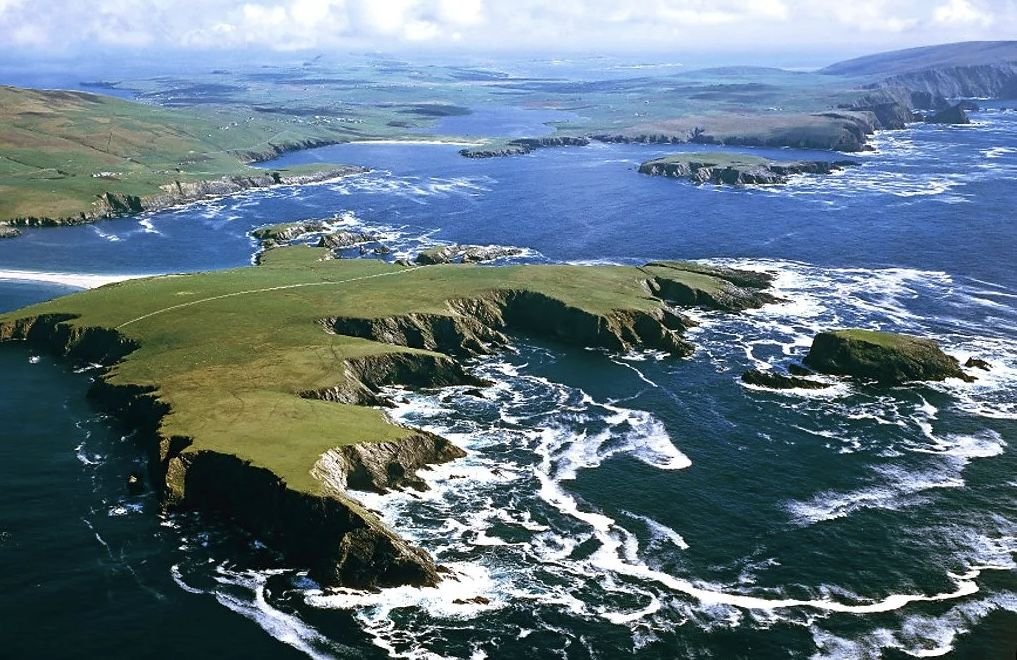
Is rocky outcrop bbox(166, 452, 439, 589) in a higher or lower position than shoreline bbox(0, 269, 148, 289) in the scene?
higher

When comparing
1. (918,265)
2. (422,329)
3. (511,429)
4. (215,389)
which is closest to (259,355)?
(215,389)

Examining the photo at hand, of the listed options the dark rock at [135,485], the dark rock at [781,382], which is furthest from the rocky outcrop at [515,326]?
the dark rock at [135,485]

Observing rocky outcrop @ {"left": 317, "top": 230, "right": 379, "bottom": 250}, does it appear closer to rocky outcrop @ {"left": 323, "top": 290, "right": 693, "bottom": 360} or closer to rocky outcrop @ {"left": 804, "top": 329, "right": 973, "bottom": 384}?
rocky outcrop @ {"left": 323, "top": 290, "right": 693, "bottom": 360}

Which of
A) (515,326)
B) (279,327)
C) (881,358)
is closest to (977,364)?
(881,358)

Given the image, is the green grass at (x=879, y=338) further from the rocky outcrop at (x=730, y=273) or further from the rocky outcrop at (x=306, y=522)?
the rocky outcrop at (x=306, y=522)

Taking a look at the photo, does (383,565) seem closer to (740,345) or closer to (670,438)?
(670,438)

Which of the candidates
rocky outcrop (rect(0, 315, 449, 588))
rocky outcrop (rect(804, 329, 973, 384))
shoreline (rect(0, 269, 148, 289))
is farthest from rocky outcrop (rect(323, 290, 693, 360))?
shoreline (rect(0, 269, 148, 289))
